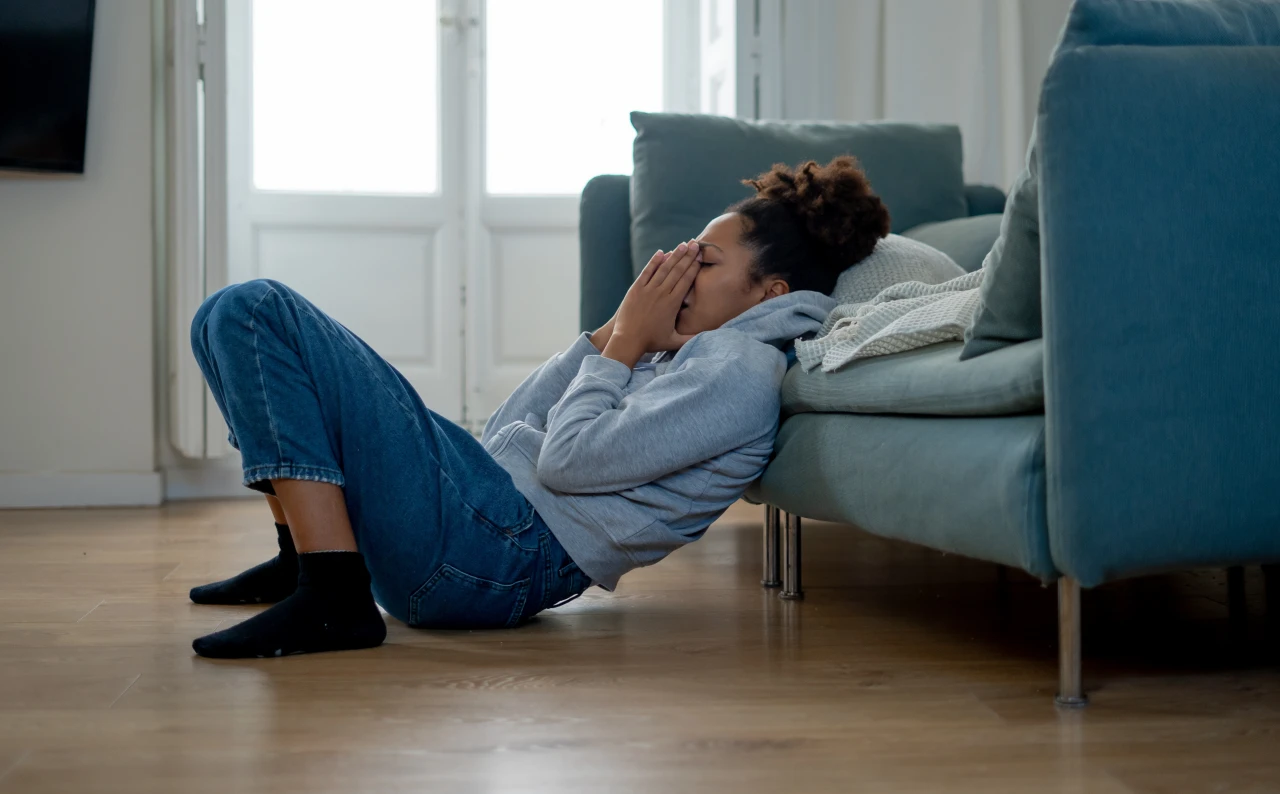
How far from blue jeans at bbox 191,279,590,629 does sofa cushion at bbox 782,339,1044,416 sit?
370 millimetres

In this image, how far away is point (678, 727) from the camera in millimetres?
1093

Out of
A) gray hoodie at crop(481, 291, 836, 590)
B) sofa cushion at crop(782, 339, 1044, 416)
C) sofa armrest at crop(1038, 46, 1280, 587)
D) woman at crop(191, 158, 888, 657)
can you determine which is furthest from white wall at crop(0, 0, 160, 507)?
sofa armrest at crop(1038, 46, 1280, 587)

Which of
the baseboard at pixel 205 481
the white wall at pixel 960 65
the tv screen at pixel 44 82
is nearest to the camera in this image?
the tv screen at pixel 44 82

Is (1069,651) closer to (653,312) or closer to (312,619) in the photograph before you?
(653,312)

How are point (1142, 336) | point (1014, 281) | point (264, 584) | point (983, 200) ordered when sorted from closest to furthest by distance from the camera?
point (1142, 336)
point (1014, 281)
point (264, 584)
point (983, 200)

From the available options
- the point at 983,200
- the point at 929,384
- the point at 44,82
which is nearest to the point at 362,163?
the point at 44,82

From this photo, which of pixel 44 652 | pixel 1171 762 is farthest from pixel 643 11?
→ pixel 1171 762

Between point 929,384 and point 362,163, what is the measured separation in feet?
9.15

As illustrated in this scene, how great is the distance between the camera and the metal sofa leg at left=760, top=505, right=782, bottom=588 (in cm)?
189

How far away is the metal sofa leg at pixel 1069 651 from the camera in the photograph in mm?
1136

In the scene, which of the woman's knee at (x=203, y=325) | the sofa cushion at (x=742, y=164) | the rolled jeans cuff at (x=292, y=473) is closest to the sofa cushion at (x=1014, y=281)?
the rolled jeans cuff at (x=292, y=473)

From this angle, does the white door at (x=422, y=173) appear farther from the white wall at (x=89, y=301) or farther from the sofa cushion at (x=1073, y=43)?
the sofa cushion at (x=1073, y=43)

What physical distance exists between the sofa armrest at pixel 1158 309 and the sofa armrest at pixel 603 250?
1.34 m

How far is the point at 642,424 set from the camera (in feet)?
4.41
